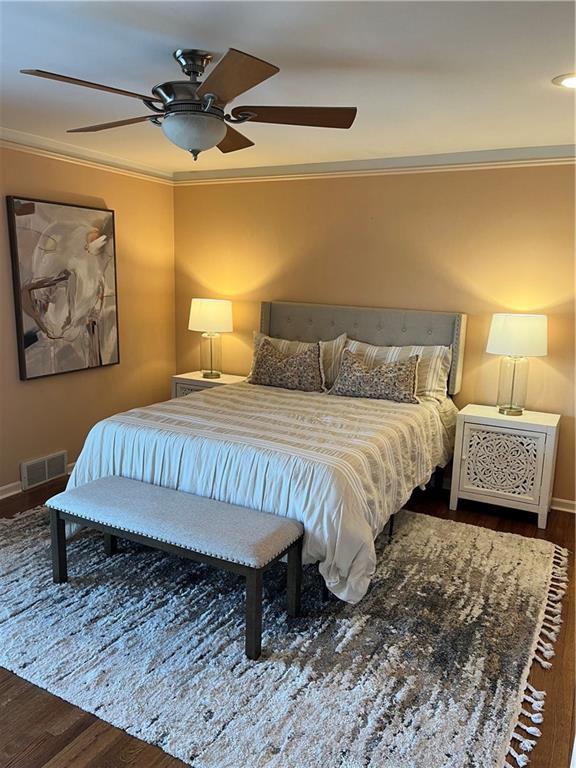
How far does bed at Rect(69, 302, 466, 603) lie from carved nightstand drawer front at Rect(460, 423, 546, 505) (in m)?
0.19

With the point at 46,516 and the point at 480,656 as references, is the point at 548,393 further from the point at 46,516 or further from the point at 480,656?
the point at 46,516

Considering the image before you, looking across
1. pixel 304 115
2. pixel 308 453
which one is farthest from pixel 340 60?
pixel 308 453

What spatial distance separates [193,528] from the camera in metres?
2.43

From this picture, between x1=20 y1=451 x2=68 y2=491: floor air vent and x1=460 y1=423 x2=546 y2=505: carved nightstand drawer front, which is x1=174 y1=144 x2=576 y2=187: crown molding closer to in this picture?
x1=460 y1=423 x2=546 y2=505: carved nightstand drawer front

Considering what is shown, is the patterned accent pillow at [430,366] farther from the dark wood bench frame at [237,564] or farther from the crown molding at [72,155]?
the crown molding at [72,155]

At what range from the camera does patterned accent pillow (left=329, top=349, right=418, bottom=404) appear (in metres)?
3.81

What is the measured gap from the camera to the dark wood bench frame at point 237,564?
2.27m

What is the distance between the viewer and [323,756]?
1868mm

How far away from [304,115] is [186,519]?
1783mm

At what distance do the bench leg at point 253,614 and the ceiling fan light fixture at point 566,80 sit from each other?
2407 mm

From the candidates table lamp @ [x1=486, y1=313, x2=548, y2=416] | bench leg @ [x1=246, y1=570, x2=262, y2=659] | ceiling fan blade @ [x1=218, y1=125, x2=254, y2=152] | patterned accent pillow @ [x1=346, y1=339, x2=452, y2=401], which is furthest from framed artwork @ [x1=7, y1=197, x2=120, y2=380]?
table lamp @ [x1=486, y1=313, x2=548, y2=416]

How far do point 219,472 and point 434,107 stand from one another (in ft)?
7.06

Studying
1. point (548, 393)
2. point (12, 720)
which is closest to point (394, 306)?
point (548, 393)

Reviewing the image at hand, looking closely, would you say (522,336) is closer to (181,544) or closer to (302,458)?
(302,458)
